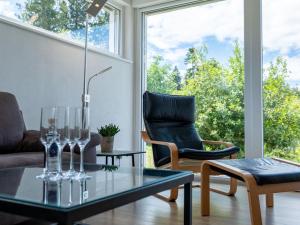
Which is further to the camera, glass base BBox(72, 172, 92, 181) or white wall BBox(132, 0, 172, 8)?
white wall BBox(132, 0, 172, 8)

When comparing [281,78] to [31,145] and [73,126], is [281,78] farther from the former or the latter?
[73,126]

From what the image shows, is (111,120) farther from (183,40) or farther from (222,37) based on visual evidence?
(222,37)

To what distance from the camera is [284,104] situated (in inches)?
133

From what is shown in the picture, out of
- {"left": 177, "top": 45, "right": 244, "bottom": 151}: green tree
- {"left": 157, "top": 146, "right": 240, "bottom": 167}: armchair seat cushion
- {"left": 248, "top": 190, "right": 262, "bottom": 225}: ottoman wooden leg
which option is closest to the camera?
{"left": 248, "top": 190, "right": 262, "bottom": 225}: ottoman wooden leg

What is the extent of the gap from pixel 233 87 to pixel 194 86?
1.52ft

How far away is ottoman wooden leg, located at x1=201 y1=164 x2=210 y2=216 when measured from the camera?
227 cm

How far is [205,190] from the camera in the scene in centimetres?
229

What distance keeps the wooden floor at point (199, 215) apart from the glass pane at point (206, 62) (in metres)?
1.01

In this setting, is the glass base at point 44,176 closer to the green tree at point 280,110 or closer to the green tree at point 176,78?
the green tree at point 280,110

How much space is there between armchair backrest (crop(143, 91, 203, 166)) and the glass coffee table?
1470 millimetres

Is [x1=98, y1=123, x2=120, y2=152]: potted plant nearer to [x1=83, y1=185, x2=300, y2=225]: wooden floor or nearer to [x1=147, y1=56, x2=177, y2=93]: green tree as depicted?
[x1=83, y1=185, x2=300, y2=225]: wooden floor

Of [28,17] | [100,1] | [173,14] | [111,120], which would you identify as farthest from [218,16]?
[28,17]

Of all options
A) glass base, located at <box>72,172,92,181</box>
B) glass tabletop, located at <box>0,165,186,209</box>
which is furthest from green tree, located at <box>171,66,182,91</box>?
glass base, located at <box>72,172,92,181</box>

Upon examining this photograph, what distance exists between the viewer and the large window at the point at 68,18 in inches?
113
